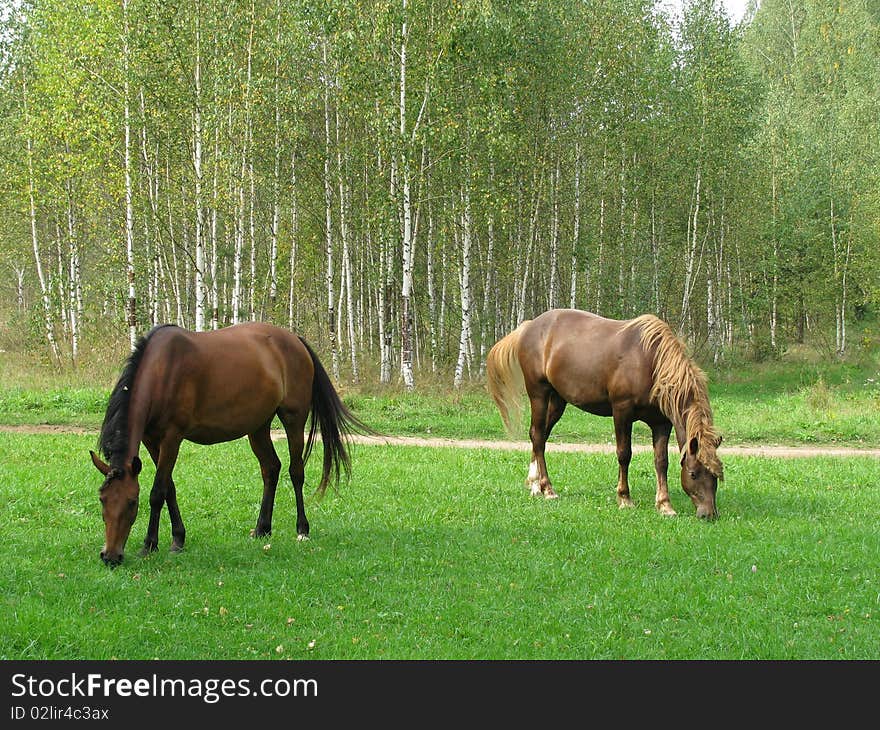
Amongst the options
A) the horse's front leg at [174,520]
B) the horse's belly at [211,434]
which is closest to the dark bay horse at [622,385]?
the horse's belly at [211,434]

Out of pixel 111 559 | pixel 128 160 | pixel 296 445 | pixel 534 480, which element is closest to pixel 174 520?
pixel 111 559

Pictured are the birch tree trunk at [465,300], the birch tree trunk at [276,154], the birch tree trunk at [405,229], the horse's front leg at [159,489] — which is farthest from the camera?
the birch tree trunk at [465,300]

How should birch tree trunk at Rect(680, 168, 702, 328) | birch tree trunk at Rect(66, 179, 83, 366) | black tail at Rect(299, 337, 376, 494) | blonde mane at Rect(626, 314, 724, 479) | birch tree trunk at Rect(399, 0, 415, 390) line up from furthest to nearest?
1. birch tree trunk at Rect(680, 168, 702, 328)
2. birch tree trunk at Rect(66, 179, 83, 366)
3. birch tree trunk at Rect(399, 0, 415, 390)
4. blonde mane at Rect(626, 314, 724, 479)
5. black tail at Rect(299, 337, 376, 494)

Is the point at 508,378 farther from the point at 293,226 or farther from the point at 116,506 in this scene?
the point at 293,226

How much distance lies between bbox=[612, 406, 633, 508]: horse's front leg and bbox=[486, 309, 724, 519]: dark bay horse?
A: 1cm

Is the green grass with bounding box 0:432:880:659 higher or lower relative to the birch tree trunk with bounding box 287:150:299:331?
lower

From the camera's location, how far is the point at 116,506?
23.4ft

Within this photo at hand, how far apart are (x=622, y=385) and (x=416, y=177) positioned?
13458 millimetres

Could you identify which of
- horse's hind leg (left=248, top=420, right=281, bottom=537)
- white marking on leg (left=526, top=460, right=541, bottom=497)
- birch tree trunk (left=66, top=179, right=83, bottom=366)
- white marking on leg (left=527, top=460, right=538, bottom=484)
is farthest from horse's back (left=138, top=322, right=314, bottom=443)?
birch tree trunk (left=66, top=179, right=83, bottom=366)

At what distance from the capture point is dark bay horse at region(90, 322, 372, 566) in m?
7.32

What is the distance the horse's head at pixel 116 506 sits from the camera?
23.4 feet

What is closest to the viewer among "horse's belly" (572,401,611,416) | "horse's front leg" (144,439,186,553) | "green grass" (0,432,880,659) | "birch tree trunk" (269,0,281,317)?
"green grass" (0,432,880,659)

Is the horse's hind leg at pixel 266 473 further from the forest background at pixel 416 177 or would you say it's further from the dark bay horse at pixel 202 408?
the forest background at pixel 416 177

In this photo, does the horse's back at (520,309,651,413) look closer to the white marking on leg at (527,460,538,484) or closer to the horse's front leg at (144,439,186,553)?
the white marking on leg at (527,460,538,484)
